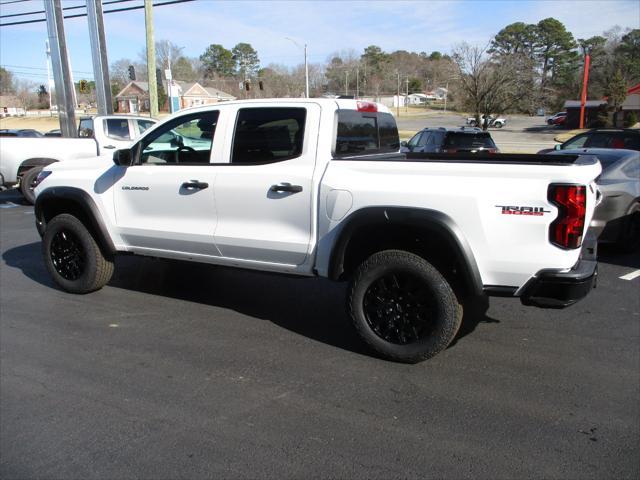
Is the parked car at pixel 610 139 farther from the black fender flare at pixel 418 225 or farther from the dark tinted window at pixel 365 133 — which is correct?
the black fender flare at pixel 418 225

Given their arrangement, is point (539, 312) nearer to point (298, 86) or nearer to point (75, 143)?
point (75, 143)

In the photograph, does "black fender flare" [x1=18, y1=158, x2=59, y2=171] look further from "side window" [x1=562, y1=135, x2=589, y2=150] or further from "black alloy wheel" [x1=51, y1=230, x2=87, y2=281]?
"side window" [x1=562, y1=135, x2=589, y2=150]

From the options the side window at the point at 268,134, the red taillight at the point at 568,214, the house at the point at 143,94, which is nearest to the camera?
the red taillight at the point at 568,214

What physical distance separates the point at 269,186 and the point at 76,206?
100 inches

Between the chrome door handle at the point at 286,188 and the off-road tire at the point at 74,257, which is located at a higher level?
the chrome door handle at the point at 286,188

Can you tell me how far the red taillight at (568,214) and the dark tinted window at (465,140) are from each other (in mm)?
10603

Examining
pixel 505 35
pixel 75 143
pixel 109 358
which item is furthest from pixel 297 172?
pixel 505 35

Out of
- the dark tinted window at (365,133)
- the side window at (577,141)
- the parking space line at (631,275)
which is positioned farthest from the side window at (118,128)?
the parking space line at (631,275)

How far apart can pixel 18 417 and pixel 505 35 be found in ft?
346

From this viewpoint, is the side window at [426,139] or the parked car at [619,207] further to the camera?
the side window at [426,139]

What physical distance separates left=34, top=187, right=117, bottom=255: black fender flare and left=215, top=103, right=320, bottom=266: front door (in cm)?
142

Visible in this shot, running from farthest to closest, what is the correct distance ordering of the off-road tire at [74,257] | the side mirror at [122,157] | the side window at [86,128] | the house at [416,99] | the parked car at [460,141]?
1. the house at [416,99]
2. the parked car at [460,141]
3. the side window at [86,128]
4. the off-road tire at [74,257]
5. the side mirror at [122,157]

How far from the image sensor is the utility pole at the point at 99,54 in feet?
61.0

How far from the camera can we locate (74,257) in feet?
19.0
